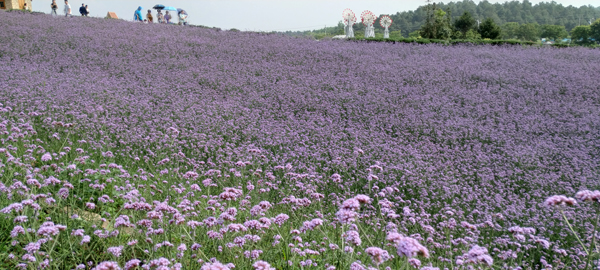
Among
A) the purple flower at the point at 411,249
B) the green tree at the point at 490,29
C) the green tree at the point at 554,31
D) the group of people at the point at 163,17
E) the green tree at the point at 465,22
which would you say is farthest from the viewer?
the green tree at the point at 554,31

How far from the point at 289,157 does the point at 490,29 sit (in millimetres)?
31115

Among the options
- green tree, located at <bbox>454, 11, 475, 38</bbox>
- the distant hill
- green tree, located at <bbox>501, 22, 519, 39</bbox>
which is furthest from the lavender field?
the distant hill

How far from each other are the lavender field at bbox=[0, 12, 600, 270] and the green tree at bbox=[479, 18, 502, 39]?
1985 cm

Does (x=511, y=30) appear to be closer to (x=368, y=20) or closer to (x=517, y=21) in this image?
(x=517, y=21)

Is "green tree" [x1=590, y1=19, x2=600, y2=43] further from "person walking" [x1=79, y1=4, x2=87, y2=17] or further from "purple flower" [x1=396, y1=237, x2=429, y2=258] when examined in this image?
"purple flower" [x1=396, y1=237, x2=429, y2=258]

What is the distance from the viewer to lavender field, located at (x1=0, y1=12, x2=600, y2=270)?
100 inches

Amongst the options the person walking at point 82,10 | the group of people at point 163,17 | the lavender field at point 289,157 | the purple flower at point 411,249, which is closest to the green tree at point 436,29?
the lavender field at point 289,157

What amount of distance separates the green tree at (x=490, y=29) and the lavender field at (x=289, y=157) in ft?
65.1

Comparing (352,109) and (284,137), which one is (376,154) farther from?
(352,109)

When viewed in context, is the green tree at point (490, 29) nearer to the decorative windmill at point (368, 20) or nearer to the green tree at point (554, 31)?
the decorative windmill at point (368, 20)

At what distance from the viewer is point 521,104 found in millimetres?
8508

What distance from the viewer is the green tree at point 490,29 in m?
31.5

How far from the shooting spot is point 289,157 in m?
5.51

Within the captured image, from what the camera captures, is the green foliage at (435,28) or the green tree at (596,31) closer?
the green foliage at (435,28)
